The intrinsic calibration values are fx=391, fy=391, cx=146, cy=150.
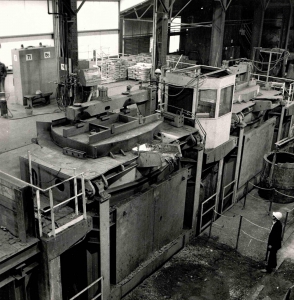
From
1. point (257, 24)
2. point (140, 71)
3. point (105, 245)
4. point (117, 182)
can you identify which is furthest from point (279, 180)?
point (257, 24)

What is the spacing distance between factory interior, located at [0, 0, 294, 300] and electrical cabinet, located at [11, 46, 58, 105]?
0.06m

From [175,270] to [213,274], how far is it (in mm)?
1049

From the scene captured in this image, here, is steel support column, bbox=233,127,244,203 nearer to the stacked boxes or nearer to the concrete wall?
the concrete wall

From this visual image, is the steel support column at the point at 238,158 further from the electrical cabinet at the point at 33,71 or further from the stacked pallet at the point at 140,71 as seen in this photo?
the stacked pallet at the point at 140,71

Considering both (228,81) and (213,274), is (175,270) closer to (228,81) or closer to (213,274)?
(213,274)

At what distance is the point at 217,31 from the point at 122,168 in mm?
19057

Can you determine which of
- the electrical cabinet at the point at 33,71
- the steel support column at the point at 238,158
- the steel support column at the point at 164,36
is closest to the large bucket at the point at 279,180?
the steel support column at the point at 238,158

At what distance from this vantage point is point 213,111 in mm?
12047

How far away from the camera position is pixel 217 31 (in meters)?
25.5

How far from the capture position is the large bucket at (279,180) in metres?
14.3

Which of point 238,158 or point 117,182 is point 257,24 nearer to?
point 238,158

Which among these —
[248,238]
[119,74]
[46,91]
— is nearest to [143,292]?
[248,238]

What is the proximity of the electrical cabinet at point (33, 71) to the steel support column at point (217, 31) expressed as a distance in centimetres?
1143

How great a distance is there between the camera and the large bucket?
14.3m
